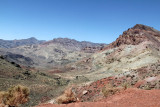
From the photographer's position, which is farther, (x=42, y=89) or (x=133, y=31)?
(x=133, y=31)

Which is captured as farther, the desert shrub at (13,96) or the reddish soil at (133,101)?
the desert shrub at (13,96)

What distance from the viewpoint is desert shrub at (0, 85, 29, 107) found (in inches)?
623

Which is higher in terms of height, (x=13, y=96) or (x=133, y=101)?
(x=133, y=101)

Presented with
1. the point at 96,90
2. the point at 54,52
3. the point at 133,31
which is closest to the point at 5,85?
the point at 96,90

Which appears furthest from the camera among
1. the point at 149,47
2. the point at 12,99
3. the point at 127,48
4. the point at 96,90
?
the point at 127,48

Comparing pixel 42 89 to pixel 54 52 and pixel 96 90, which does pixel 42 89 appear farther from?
pixel 54 52

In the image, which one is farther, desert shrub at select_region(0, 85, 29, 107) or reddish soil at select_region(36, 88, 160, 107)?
desert shrub at select_region(0, 85, 29, 107)

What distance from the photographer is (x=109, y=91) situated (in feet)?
45.7

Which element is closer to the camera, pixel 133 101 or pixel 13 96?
pixel 133 101

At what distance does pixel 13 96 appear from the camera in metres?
16.4

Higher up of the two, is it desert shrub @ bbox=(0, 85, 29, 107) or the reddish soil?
the reddish soil

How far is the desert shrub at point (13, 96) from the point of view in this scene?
51.9 ft

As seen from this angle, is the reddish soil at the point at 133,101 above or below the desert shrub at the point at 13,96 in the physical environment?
above

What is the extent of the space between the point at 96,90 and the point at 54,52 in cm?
16575
